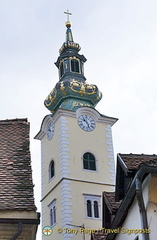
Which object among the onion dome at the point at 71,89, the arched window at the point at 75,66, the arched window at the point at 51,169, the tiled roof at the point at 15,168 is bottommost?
the tiled roof at the point at 15,168

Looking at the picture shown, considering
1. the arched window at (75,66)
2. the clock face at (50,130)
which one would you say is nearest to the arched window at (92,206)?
the clock face at (50,130)

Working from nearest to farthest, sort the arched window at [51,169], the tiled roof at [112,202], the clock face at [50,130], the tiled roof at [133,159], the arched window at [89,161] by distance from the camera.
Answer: the tiled roof at [133,159] < the tiled roof at [112,202] < the arched window at [89,161] < the arched window at [51,169] < the clock face at [50,130]

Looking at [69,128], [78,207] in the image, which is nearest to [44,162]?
[69,128]

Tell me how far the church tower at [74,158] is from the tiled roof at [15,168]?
778 inches

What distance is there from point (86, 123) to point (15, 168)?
1037 inches

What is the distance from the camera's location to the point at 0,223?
10.0 metres

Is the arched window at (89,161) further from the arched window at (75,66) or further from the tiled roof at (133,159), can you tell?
the tiled roof at (133,159)

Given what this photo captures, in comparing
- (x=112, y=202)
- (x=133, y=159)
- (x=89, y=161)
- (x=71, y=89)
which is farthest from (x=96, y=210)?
(x=133, y=159)

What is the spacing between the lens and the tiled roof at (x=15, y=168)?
1033 cm

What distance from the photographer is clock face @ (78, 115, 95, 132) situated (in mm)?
37312

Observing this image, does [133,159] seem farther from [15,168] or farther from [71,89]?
[71,89]

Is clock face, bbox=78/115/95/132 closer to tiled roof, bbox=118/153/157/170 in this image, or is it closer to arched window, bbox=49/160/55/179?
arched window, bbox=49/160/55/179

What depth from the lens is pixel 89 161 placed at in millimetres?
36062

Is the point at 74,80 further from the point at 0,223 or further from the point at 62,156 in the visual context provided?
the point at 0,223
